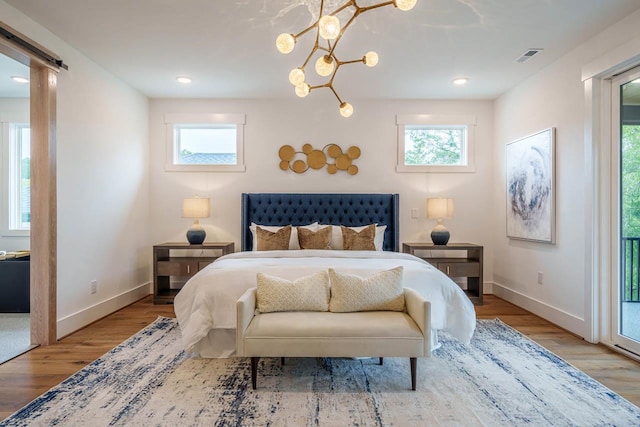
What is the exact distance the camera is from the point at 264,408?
221 cm

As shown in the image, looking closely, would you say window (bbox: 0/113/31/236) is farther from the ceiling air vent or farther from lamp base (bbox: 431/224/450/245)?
the ceiling air vent

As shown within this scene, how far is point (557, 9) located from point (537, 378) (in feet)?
9.02

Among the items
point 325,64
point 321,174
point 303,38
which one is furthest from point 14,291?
point 325,64

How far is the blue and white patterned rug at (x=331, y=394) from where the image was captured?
209 cm

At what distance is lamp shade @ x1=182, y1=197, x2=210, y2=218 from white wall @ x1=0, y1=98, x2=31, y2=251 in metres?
2.54

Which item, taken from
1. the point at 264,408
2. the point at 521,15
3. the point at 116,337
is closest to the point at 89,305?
the point at 116,337

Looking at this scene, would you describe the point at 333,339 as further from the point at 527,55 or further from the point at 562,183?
the point at 527,55

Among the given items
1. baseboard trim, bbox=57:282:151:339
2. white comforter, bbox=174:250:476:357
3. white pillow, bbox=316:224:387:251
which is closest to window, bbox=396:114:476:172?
white pillow, bbox=316:224:387:251

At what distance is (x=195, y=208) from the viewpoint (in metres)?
4.89

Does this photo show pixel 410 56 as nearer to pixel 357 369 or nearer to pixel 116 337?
pixel 357 369

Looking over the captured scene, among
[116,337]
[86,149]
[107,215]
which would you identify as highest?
[86,149]

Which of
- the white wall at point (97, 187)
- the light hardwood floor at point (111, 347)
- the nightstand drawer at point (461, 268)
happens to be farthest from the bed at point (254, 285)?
the white wall at point (97, 187)

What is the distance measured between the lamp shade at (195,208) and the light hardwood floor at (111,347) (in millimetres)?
1240

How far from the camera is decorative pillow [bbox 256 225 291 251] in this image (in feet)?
14.6
